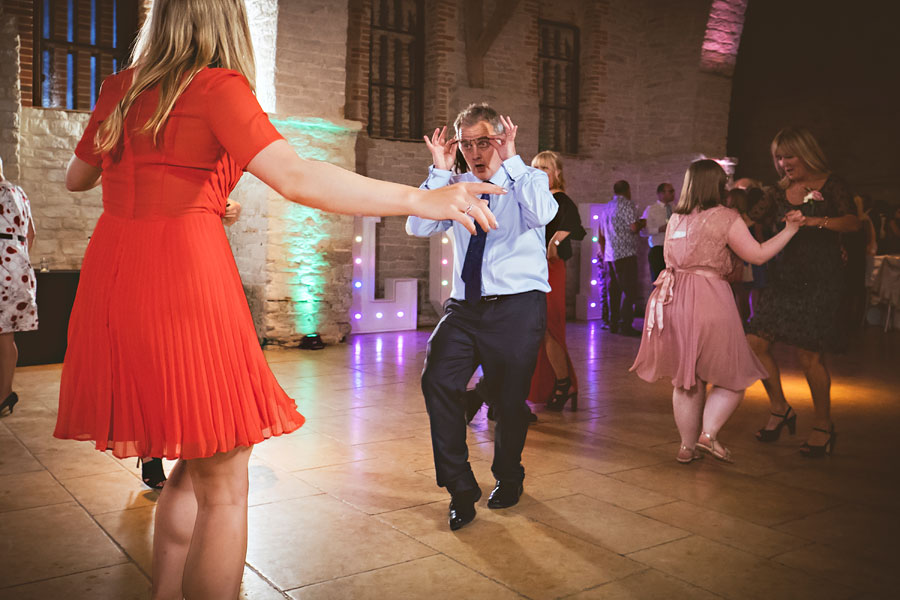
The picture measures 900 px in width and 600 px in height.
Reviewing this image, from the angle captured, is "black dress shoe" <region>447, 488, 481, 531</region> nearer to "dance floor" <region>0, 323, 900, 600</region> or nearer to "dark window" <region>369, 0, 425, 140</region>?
"dance floor" <region>0, 323, 900, 600</region>

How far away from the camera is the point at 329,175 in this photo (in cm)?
160

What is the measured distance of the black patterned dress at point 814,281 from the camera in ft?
14.3

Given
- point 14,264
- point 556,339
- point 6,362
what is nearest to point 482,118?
point 556,339

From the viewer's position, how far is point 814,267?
4.43 meters

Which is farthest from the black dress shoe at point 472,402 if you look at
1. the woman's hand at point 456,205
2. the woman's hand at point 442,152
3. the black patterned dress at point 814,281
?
the woman's hand at point 456,205

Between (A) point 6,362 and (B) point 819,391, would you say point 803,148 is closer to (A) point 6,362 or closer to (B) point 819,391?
(B) point 819,391

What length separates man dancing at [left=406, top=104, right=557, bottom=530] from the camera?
129 inches

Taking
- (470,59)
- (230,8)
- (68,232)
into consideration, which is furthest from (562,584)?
(470,59)

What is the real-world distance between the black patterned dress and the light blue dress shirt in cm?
180

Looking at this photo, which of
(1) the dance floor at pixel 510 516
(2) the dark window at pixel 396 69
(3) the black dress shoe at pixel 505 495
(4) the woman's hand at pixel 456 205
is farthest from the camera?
(2) the dark window at pixel 396 69

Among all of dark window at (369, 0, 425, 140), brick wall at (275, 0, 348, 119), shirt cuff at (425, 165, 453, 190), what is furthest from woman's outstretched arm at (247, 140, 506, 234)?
dark window at (369, 0, 425, 140)

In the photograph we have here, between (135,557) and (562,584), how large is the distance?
1484 mm

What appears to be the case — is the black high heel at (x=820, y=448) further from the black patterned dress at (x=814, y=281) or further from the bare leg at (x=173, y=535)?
the bare leg at (x=173, y=535)

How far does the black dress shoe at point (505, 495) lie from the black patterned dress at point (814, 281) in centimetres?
191
